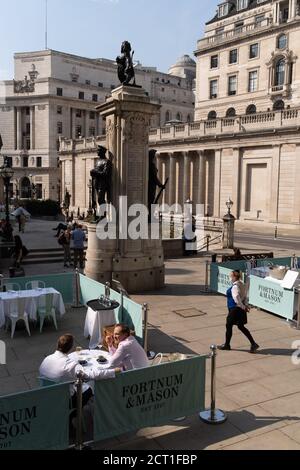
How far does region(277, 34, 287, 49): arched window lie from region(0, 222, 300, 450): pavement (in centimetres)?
4725

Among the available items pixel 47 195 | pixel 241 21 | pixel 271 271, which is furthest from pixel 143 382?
pixel 47 195

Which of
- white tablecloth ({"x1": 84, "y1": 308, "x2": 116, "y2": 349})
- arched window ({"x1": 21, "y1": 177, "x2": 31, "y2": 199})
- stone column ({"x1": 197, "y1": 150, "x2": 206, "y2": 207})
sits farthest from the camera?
arched window ({"x1": 21, "y1": 177, "x2": 31, "y2": 199})

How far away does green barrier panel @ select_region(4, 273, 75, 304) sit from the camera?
1223 centimetres

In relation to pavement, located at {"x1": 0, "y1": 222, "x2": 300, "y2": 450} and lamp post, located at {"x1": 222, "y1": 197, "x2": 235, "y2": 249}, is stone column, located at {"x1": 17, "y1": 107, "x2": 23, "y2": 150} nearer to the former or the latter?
lamp post, located at {"x1": 222, "y1": 197, "x2": 235, "y2": 249}

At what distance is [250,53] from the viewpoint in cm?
5678

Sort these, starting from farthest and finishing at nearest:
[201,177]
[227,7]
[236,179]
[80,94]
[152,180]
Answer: [80,94] → [227,7] → [201,177] → [236,179] → [152,180]

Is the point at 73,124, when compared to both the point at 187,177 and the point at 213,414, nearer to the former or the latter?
the point at 187,177

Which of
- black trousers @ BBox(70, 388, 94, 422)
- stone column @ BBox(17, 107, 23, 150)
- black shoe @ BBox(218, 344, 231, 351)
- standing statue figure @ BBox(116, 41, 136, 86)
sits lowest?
black shoe @ BBox(218, 344, 231, 351)

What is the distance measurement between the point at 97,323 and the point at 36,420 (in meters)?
4.41

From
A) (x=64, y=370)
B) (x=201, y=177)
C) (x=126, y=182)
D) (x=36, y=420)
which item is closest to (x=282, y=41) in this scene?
(x=201, y=177)

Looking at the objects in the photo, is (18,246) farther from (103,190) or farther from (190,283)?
(190,283)

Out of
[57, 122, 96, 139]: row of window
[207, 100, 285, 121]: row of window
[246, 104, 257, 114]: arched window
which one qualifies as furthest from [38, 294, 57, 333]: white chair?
[57, 122, 96, 139]: row of window

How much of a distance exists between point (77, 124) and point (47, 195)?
1741 centimetres

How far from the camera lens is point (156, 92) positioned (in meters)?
112
